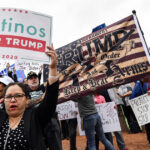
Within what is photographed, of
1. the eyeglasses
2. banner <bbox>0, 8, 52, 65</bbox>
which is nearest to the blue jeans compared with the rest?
banner <bbox>0, 8, 52, 65</bbox>

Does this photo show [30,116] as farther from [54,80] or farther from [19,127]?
[54,80]

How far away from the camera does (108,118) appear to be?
401cm

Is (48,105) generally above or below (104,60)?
below

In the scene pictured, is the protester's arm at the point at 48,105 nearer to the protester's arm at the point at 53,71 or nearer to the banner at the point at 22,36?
the protester's arm at the point at 53,71

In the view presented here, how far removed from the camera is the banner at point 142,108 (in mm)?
3271

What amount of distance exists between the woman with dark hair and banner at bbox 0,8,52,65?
0.74 m

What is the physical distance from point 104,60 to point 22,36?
150cm

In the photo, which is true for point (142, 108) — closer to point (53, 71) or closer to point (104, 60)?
point (104, 60)

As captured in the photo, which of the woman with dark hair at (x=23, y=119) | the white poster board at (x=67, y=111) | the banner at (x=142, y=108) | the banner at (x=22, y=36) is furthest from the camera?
the white poster board at (x=67, y=111)

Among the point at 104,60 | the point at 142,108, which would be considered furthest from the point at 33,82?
the point at 142,108

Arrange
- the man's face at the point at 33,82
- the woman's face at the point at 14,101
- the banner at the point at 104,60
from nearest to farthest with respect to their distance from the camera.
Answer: the woman's face at the point at 14,101 < the banner at the point at 104,60 < the man's face at the point at 33,82

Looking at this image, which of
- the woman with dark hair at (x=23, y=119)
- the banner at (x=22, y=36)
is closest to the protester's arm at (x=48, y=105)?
the woman with dark hair at (x=23, y=119)

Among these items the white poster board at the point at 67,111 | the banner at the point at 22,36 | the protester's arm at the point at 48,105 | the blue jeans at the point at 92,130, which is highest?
the banner at the point at 22,36

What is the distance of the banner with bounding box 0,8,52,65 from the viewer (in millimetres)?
2209
